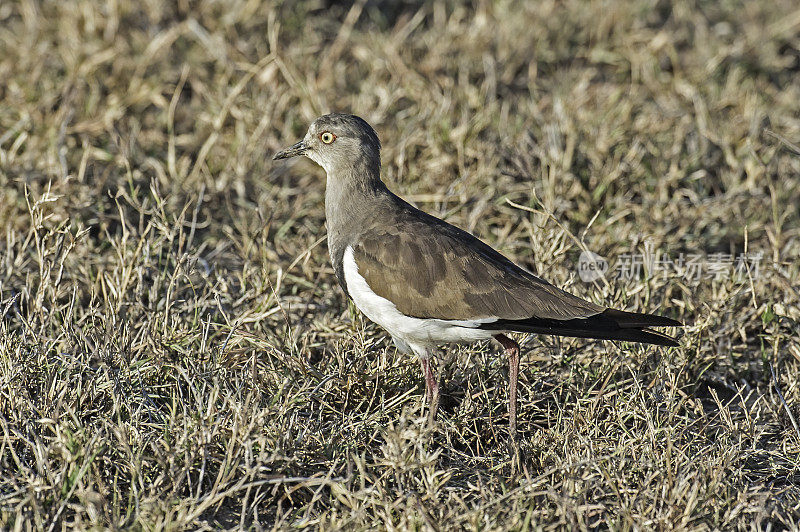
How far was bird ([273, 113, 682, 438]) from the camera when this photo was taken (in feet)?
12.6

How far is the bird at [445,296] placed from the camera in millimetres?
3852

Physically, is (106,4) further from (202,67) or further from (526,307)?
(526,307)

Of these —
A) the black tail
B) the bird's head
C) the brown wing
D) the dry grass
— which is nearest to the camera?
the dry grass

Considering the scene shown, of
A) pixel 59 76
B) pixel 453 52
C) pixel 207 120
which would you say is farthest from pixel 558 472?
pixel 59 76

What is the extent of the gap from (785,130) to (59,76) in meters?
4.81

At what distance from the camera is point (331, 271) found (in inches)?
200

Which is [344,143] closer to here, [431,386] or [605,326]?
[431,386]

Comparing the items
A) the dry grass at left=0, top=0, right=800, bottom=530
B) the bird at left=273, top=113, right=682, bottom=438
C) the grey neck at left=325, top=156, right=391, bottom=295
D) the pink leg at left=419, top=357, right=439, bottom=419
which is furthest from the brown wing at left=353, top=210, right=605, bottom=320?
the dry grass at left=0, top=0, right=800, bottom=530

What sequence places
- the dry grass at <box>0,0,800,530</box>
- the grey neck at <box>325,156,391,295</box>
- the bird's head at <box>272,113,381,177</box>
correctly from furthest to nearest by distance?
the bird's head at <box>272,113,381,177</box> < the grey neck at <box>325,156,391,295</box> < the dry grass at <box>0,0,800,530</box>

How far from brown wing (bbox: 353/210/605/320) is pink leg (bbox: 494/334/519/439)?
22 cm

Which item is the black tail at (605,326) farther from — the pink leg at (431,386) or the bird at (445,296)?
the pink leg at (431,386)

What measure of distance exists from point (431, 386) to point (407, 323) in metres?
0.30

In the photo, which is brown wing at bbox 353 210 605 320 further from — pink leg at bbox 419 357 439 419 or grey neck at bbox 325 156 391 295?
pink leg at bbox 419 357 439 419

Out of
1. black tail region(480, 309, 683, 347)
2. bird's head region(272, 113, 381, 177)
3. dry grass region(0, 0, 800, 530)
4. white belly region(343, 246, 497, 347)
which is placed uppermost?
bird's head region(272, 113, 381, 177)
